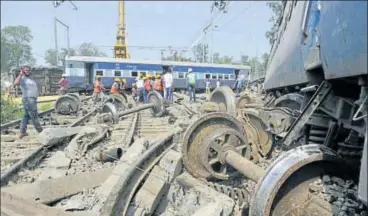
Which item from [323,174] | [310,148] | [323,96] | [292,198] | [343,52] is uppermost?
[343,52]

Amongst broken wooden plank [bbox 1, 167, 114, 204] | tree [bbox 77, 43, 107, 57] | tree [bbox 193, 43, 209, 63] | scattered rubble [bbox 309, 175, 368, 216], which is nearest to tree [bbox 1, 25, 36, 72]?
broken wooden plank [bbox 1, 167, 114, 204]

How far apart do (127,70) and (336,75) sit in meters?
27.5

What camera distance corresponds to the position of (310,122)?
12.2ft

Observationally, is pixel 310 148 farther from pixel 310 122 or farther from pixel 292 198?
pixel 310 122

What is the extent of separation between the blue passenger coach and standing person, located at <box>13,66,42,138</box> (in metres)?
22.8

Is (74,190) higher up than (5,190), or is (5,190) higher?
(5,190)

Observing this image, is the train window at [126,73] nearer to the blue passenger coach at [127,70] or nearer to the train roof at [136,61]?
the blue passenger coach at [127,70]

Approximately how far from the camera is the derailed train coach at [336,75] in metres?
2.10

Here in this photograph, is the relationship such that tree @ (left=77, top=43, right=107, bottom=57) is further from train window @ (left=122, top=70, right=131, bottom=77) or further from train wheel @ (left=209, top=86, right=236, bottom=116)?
train window @ (left=122, top=70, right=131, bottom=77)

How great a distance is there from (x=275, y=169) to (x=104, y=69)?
87.6 ft

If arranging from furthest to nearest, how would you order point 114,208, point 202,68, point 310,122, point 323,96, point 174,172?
point 202,68 < point 174,172 < point 114,208 < point 310,122 < point 323,96

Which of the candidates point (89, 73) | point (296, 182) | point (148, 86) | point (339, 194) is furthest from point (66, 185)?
point (89, 73)

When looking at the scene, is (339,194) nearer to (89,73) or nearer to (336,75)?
(336,75)

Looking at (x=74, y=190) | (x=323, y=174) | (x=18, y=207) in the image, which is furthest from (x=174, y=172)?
(x=18, y=207)
